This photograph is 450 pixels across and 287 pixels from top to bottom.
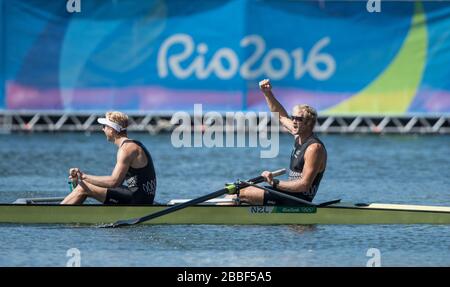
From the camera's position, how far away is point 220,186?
78.2 ft

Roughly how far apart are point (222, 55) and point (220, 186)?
820 centimetres

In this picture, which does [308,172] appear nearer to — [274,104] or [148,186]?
[274,104]

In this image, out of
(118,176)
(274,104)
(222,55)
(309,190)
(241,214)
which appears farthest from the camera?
(222,55)

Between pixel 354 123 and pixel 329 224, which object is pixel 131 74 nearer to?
pixel 354 123

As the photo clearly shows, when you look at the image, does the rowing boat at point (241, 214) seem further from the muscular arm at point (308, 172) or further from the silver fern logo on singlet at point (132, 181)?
the silver fern logo on singlet at point (132, 181)

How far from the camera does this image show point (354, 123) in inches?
1302

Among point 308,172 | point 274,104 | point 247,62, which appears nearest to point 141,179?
point 274,104

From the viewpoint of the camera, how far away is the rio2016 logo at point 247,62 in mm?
31281

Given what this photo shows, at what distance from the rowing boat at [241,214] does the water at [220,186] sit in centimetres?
11

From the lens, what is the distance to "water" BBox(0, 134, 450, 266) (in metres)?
16.0

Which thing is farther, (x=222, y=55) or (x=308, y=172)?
(x=222, y=55)

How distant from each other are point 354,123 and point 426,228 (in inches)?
600

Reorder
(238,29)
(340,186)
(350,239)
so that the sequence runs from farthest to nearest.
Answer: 1. (238,29)
2. (340,186)
3. (350,239)
